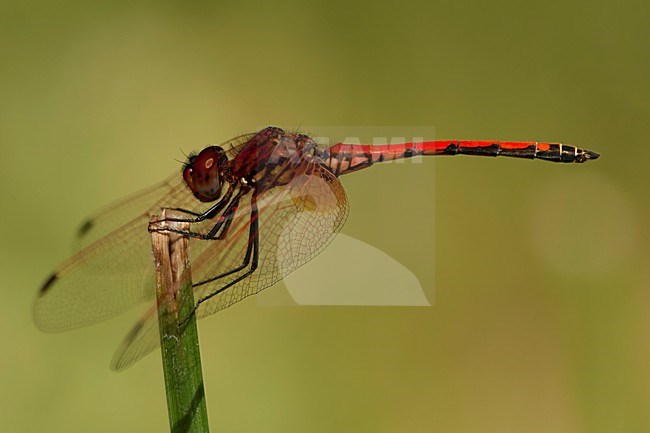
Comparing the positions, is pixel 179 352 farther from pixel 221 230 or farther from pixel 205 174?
→ pixel 205 174

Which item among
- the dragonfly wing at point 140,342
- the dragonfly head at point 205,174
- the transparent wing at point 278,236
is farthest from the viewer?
the dragonfly head at point 205,174

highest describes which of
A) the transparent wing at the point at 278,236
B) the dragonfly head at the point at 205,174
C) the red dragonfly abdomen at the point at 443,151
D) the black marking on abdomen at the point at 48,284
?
the red dragonfly abdomen at the point at 443,151

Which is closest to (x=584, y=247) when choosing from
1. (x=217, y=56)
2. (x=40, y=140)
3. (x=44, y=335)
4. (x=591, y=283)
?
(x=591, y=283)

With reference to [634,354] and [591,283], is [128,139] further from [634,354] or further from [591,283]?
[634,354]

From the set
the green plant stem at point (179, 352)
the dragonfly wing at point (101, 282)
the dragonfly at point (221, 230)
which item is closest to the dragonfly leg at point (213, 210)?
the dragonfly at point (221, 230)

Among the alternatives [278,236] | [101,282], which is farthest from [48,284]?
[278,236]

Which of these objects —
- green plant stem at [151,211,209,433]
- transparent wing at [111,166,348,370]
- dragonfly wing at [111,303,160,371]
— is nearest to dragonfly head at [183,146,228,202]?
transparent wing at [111,166,348,370]

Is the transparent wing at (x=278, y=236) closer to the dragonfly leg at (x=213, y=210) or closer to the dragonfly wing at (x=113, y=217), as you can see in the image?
the dragonfly leg at (x=213, y=210)
